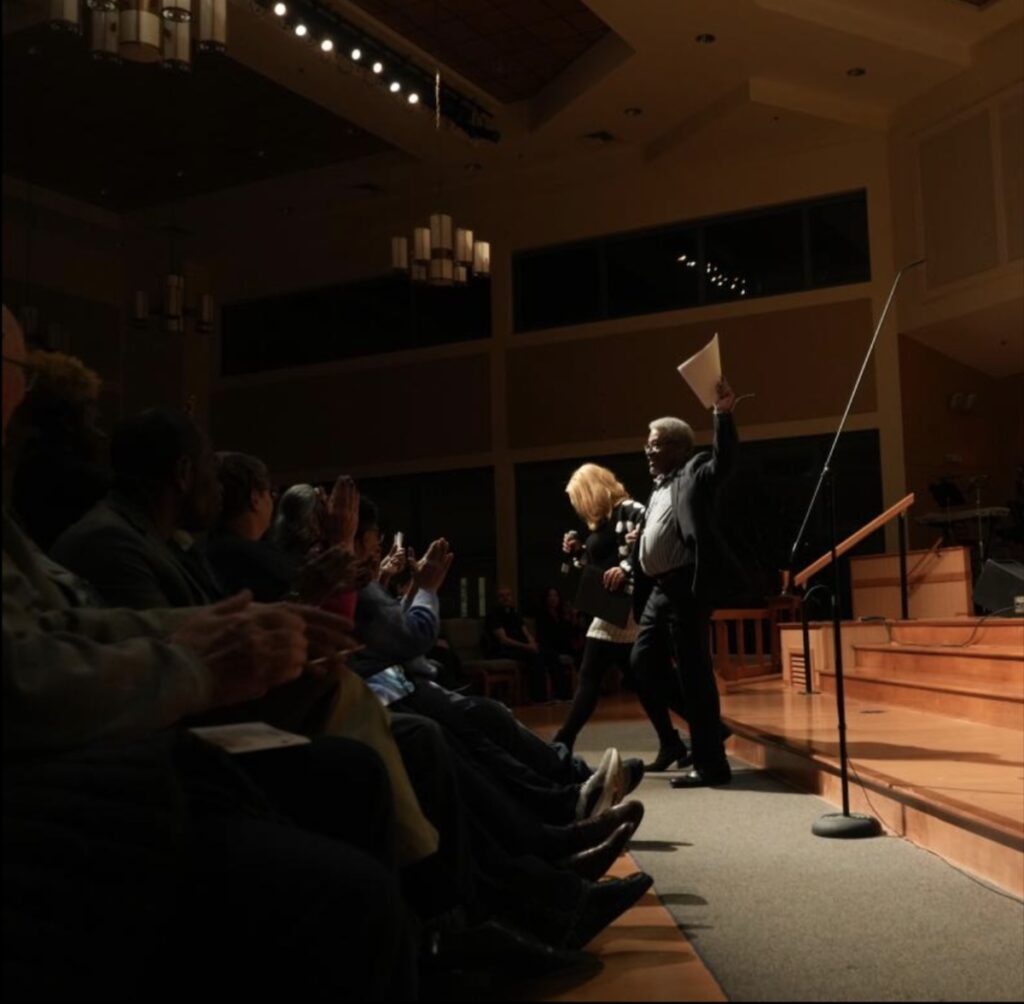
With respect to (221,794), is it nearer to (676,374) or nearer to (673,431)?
(673,431)

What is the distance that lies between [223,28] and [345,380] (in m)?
6.03

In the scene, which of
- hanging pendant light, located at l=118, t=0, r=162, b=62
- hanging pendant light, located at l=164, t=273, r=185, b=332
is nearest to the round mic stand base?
hanging pendant light, located at l=118, t=0, r=162, b=62

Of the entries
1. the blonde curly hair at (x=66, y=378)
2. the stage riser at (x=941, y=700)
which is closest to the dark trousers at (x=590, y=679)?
the stage riser at (x=941, y=700)

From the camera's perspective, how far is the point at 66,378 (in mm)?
1674

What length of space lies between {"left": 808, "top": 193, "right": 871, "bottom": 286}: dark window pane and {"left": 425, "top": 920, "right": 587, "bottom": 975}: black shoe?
8.95 metres

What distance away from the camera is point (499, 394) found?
11.0 m

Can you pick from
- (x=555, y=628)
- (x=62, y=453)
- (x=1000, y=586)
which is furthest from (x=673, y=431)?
(x=555, y=628)

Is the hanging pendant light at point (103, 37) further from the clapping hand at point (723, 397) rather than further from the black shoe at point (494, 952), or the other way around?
the black shoe at point (494, 952)

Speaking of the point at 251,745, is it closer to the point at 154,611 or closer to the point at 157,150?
the point at 154,611

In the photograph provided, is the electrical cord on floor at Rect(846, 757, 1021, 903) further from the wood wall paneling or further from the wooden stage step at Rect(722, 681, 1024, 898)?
the wood wall paneling

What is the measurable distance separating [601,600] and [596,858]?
2.12 m

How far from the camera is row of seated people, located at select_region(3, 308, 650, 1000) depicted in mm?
882

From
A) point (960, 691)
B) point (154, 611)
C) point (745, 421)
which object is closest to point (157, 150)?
point (745, 421)

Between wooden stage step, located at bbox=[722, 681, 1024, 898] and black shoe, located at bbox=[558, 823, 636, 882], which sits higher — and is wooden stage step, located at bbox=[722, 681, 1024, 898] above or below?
below
